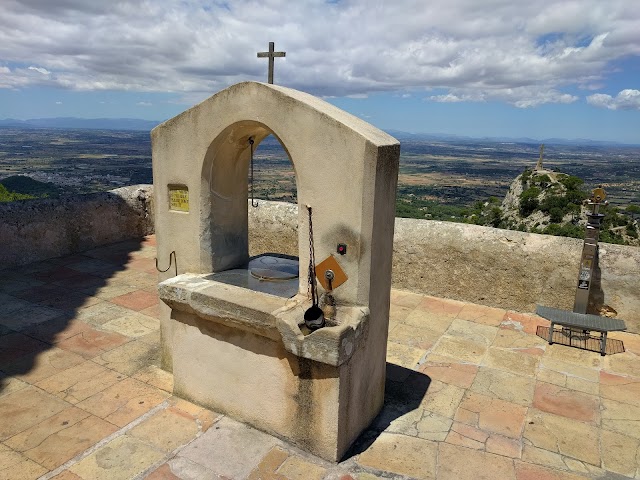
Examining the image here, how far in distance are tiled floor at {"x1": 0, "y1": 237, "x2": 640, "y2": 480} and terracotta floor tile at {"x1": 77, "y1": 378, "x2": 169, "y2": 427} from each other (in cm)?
2

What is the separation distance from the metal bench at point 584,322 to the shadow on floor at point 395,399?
191 cm

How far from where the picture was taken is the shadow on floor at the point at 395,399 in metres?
4.06

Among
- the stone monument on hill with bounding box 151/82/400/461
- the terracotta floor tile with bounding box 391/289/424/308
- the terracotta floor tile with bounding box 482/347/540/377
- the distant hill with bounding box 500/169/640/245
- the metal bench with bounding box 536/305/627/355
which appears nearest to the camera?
the stone monument on hill with bounding box 151/82/400/461

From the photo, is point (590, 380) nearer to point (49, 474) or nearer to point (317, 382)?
point (317, 382)

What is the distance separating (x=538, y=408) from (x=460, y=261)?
277 cm

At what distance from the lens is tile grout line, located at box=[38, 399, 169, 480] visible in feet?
11.7

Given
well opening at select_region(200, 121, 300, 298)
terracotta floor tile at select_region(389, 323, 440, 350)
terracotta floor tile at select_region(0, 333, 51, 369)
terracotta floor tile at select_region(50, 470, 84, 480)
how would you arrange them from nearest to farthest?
terracotta floor tile at select_region(50, 470, 84, 480)
well opening at select_region(200, 121, 300, 298)
terracotta floor tile at select_region(0, 333, 51, 369)
terracotta floor tile at select_region(389, 323, 440, 350)

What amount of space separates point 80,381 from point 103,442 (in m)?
1.11

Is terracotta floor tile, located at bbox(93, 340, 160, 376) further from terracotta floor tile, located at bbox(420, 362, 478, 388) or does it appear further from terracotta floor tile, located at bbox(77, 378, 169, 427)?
terracotta floor tile, located at bbox(420, 362, 478, 388)

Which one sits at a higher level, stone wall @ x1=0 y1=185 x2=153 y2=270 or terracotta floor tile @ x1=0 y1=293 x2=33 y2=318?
stone wall @ x1=0 y1=185 x2=153 y2=270

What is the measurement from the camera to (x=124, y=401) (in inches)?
177

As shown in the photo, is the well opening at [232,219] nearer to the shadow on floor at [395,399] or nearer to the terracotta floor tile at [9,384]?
the shadow on floor at [395,399]

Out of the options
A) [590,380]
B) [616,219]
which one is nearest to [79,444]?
[590,380]

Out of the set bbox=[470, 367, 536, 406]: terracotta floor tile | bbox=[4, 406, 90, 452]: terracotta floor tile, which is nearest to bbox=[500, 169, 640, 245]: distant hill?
bbox=[470, 367, 536, 406]: terracotta floor tile
